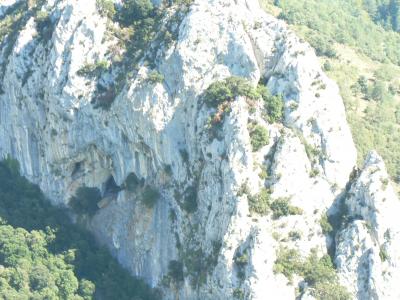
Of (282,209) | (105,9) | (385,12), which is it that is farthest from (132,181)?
(385,12)

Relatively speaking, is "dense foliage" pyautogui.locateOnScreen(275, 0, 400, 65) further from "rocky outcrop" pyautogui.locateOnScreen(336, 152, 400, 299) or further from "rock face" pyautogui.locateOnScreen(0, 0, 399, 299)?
"rocky outcrop" pyautogui.locateOnScreen(336, 152, 400, 299)

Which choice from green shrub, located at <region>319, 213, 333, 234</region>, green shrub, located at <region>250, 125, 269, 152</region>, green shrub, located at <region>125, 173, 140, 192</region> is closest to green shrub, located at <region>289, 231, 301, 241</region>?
green shrub, located at <region>319, 213, 333, 234</region>

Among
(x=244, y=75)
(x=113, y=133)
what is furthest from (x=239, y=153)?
(x=113, y=133)

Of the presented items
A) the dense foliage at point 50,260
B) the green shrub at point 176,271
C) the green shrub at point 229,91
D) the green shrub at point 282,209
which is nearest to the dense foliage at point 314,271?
the green shrub at point 282,209

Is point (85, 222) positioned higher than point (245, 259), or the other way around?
point (245, 259)

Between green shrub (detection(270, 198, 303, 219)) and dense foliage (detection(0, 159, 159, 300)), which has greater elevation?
green shrub (detection(270, 198, 303, 219))

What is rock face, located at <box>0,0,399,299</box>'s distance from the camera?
68.0 metres

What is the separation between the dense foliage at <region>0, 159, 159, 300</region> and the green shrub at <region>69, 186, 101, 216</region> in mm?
1695

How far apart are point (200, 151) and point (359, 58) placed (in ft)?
167

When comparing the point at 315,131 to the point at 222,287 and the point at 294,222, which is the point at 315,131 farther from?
the point at 222,287

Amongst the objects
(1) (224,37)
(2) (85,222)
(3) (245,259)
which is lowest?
(2) (85,222)

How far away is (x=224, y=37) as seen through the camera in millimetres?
74312

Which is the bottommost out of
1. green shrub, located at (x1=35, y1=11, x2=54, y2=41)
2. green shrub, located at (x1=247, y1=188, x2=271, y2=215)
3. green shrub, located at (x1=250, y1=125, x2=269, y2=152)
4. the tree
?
the tree

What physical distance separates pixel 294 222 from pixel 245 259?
209 inches
